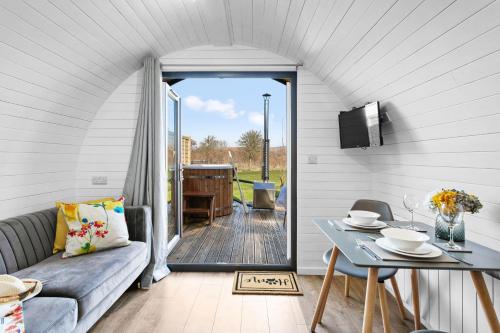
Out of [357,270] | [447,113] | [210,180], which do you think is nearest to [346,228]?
[357,270]

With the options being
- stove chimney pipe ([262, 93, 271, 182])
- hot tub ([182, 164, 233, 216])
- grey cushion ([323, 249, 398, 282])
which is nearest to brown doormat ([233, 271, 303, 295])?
grey cushion ([323, 249, 398, 282])

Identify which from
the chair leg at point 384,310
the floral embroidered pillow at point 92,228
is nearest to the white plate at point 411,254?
the chair leg at point 384,310

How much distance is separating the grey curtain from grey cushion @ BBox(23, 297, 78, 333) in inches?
49.6

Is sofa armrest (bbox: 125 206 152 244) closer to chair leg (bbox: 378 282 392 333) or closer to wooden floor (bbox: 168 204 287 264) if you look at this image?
wooden floor (bbox: 168 204 287 264)

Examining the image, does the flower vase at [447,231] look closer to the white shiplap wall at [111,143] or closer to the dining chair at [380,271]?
the dining chair at [380,271]

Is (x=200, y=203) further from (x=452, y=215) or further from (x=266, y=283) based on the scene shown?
(x=452, y=215)

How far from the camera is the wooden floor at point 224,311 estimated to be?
7.00 feet

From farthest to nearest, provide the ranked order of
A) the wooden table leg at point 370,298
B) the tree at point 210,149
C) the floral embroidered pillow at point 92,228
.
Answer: the tree at point 210,149 < the floral embroidered pillow at point 92,228 < the wooden table leg at point 370,298

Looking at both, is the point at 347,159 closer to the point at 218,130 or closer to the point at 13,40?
the point at 13,40

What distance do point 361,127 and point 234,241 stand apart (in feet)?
8.20

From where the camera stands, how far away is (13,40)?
173 centimetres

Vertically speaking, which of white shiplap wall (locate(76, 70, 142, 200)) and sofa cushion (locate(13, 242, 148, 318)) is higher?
white shiplap wall (locate(76, 70, 142, 200))

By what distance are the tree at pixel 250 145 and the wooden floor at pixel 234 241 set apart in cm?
226

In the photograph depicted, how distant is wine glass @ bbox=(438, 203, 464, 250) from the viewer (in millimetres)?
1506
